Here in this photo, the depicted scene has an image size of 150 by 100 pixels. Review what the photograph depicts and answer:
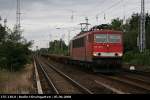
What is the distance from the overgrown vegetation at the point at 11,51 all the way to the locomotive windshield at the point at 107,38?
629 centimetres

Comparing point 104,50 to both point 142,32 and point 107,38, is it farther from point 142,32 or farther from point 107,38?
point 142,32

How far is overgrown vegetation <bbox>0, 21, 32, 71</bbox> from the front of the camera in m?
32.0

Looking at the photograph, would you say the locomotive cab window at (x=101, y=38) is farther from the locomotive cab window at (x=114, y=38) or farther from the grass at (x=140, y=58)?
the grass at (x=140, y=58)

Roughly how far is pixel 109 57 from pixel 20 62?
773cm

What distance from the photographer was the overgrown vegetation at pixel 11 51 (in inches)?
1258

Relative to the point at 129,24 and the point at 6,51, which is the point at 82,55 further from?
the point at 129,24

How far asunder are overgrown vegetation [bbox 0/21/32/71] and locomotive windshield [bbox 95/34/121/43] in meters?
6.29

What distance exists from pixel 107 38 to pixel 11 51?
24.6 feet

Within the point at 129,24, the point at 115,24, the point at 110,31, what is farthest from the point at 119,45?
the point at 115,24

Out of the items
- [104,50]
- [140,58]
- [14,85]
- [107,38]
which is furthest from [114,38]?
[140,58]

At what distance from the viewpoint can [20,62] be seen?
110 feet

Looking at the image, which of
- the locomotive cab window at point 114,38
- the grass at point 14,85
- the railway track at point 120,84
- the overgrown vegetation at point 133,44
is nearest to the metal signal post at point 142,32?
the overgrown vegetation at point 133,44

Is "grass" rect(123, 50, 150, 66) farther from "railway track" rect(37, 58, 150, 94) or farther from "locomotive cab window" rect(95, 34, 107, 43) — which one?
"railway track" rect(37, 58, 150, 94)

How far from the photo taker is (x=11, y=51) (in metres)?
32.1
